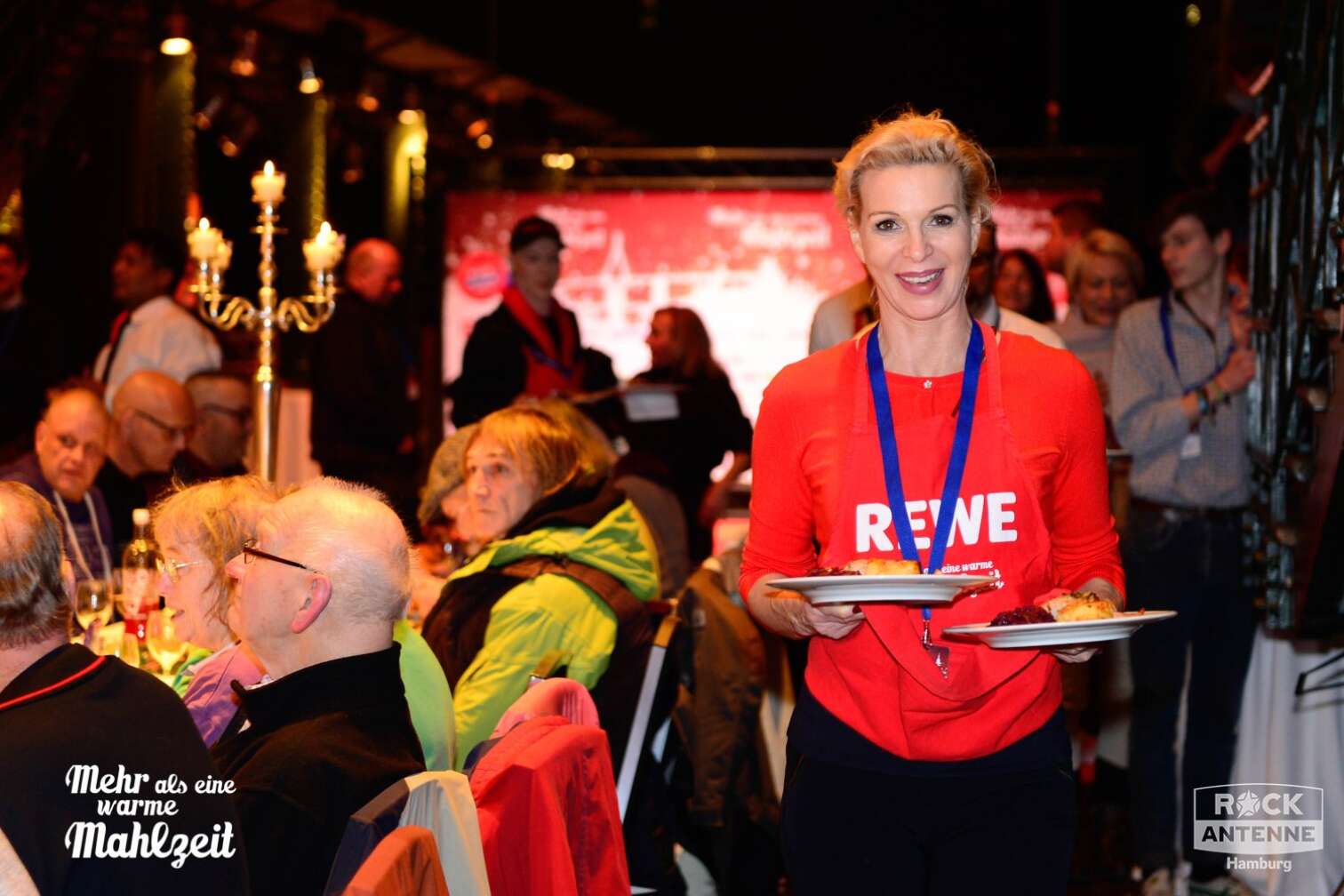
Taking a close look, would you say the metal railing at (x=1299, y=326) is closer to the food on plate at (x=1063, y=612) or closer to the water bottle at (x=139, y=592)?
the food on plate at (x=1063, y=612)

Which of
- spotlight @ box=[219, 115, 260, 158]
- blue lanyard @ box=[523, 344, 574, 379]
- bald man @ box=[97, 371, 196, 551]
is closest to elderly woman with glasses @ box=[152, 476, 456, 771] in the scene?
bald man @ box=[97, 371, 196, 551]

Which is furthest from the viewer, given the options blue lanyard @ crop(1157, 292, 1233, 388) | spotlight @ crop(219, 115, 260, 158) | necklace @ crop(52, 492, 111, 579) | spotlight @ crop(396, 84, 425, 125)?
spotlight @ crop(396, 84, 425, 125)

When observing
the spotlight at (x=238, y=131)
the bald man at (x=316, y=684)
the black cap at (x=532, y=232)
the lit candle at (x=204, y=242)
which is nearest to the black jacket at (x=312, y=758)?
the bald man at (x=316, y=684)

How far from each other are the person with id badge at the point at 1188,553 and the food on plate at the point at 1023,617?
101 inches

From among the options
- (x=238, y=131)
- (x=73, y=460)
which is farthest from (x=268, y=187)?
(x=238, y=131)

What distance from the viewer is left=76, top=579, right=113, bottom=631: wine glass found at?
351 cm

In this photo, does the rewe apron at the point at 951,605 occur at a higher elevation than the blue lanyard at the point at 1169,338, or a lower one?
lower

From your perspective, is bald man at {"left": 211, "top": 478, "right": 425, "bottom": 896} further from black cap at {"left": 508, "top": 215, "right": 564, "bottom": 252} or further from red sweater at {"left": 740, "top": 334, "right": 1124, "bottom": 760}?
black cap at {"left": 508, "top": 215, "right": 564, "bottom": 252}

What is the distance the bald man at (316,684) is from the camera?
2035 mm

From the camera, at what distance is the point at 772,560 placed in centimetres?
231

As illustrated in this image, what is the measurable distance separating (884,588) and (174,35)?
764 centimetres

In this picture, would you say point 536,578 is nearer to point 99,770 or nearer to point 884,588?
point 884,588

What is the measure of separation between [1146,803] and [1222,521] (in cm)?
81

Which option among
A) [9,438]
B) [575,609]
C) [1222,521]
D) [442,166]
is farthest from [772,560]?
[442,166]
